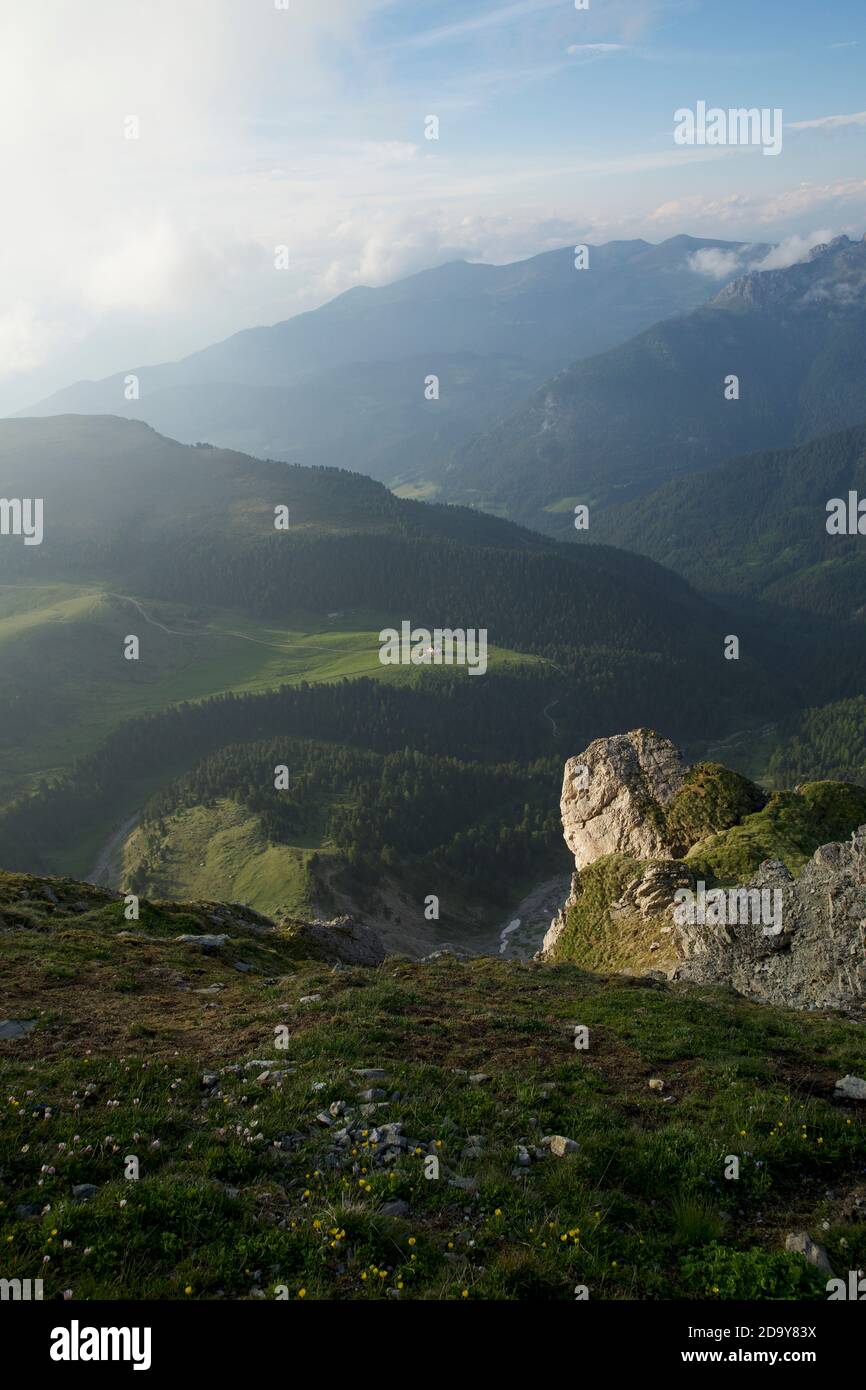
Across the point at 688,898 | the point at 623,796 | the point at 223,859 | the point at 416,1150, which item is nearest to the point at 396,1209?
the point at 416,1150

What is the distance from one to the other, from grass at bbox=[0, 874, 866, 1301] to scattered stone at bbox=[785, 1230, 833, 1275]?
260 mm

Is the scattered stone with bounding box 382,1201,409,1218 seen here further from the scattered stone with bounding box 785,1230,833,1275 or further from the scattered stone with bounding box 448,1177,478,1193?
the scattered stone with bounding box 785,1230,833,1275

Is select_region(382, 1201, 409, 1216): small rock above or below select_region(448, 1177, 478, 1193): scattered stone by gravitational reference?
above

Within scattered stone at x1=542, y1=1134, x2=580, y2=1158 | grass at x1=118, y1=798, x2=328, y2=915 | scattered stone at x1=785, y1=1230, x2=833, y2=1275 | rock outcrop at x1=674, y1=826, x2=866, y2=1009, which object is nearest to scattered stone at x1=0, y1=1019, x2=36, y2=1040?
scattered stone at x1=542, y1=1134, x2=580, y2=1158

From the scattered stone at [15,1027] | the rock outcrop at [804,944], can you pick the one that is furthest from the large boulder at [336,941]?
the scattered stone at [15,1027]

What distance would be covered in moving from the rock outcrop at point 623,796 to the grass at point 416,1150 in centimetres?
3345

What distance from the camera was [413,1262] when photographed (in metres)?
11.9

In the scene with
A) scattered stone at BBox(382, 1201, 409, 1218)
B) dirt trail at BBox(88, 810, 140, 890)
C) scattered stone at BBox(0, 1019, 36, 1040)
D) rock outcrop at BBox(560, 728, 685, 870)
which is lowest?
dirt trail at BBox(88, 810, 140, 890)

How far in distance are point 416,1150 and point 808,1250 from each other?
683cm

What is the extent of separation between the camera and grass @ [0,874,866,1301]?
1186 cm

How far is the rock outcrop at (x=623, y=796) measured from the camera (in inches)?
2361
